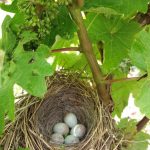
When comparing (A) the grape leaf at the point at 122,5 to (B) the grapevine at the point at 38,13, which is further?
(A) the grape leaf at the point at 122,5

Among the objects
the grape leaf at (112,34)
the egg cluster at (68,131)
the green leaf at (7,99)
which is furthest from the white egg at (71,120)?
the green leaf at (7,99)

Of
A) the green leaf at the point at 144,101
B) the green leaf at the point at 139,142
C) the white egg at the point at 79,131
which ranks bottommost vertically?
the green leaf at the point at 139,142

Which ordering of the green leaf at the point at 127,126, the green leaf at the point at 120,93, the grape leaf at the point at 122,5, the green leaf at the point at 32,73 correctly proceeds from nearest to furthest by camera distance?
the green leaf at the point at 32,73
the grape leaf at the point at 122,5
the green leaf at the point at 127,126
the green leaf at the point at 120,93

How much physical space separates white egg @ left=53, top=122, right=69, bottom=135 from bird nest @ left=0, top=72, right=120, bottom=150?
0.02 meters

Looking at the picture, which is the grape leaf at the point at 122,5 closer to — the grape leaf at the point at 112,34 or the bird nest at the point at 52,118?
the grape leaf at the point at 112,34

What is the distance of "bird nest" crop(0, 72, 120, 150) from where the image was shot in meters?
1.16

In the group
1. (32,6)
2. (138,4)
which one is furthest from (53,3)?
(138,4)

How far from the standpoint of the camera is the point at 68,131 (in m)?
1.38

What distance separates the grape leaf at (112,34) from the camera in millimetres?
1170

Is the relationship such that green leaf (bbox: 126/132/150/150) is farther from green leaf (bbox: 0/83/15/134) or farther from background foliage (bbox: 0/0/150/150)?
green leaf (bbox: 0/83/15/134)

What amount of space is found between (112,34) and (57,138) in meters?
0.31

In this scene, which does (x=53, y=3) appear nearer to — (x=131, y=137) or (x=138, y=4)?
(x=138, y=4)

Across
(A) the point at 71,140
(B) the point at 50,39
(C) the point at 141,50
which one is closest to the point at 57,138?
(A) the point at 71,140

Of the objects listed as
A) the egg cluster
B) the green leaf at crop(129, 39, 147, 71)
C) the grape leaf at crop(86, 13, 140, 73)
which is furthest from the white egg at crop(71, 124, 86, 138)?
the green leaf at crop(129, 39, 147, 71)
